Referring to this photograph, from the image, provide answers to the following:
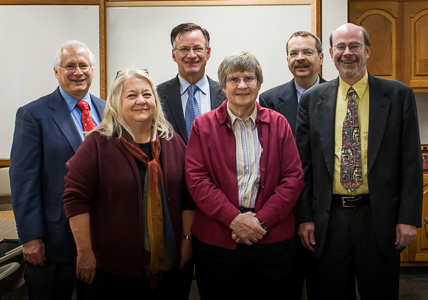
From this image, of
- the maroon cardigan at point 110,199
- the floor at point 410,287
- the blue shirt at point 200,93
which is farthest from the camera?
the floor at point 410,287

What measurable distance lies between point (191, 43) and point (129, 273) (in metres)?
1.25

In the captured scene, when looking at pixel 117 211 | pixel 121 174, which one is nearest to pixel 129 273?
pixel 117 211

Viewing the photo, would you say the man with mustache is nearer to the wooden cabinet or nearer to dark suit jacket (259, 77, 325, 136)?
dark suit jacket (259, 77, 325, 136)

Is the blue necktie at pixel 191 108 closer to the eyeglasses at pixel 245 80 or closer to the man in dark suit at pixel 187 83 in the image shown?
the man in dark suit at pixel 187 83

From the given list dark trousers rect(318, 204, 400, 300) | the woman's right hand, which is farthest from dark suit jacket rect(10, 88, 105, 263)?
dark trousers rect(318, 204, 400, 300)

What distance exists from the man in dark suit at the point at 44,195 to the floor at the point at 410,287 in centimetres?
149

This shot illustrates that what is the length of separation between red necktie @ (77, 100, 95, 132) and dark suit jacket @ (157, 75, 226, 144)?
41cm

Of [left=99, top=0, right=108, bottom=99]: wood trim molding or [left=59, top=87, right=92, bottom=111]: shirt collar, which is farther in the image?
[left=99, top=0, right=108, bottom=99]: wood trim molding

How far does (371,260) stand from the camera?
1.77 metres

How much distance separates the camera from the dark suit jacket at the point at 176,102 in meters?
2.14

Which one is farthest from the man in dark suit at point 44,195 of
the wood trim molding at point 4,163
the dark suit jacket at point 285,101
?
the wood trim molding at point 4,163

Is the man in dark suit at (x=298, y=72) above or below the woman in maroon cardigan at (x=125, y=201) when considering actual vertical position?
above

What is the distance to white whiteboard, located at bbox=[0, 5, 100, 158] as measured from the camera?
3518 millimetres

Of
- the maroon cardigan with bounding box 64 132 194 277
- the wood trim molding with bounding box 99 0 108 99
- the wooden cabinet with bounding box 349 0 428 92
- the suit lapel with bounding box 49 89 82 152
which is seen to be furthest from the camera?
the wooden cabinet with bounding box 349 0 428 92
